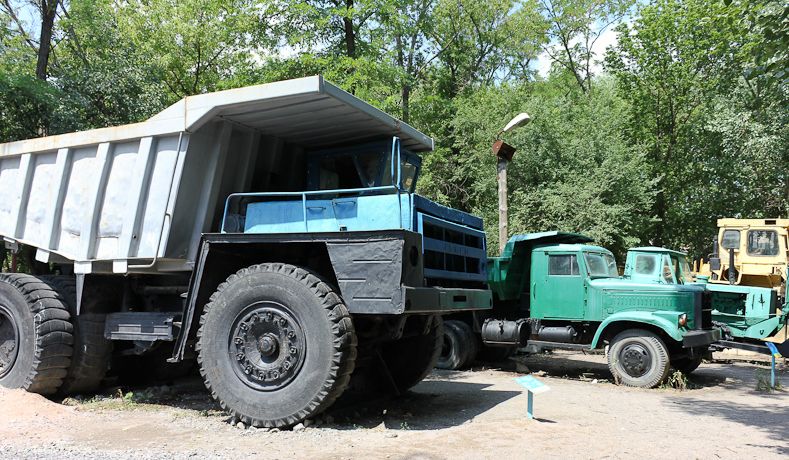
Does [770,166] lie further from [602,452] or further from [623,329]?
[602,452]

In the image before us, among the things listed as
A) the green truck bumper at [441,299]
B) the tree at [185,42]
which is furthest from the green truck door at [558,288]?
the tree at [185,42]

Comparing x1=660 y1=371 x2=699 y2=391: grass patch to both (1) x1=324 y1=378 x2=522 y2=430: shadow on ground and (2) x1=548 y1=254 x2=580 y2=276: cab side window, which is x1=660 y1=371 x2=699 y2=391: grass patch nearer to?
(2) x1=548 y1=254 x2=580 y2=276: cab side window

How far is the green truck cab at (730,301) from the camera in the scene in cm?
1244

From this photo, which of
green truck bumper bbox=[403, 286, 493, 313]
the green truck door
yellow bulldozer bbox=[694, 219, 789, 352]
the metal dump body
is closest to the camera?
green truck bumper bbox=[403, 286, 493, 313]

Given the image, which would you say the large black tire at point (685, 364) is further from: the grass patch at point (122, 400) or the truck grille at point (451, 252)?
the grass patch at point (122, 400)

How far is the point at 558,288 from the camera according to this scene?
1187 centimetres

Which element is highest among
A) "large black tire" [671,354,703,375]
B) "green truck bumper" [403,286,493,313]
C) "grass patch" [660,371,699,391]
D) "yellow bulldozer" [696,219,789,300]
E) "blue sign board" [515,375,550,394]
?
"yellow bulldozer" [696,219,789,300]

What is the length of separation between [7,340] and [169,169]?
128 inches

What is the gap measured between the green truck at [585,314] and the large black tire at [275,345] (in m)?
6.30

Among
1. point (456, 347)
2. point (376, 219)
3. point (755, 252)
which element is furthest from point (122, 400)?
point (755, 252)

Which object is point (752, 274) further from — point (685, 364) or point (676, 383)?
point (676, 383)

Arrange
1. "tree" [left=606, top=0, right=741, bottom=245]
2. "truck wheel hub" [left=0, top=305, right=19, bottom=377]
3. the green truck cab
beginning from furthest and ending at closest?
"tree" [left=606, top=0, right=741, bottom=245] < the green truck cab < "truck wheel hub" [left=0, top=305, right=19, bottom=377]

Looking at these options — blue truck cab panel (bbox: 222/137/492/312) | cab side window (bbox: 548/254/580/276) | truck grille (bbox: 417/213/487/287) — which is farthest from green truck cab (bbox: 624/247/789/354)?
blue truck cab panel (bbox: 222/137/492/312)

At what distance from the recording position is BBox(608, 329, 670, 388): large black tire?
1038 cm
